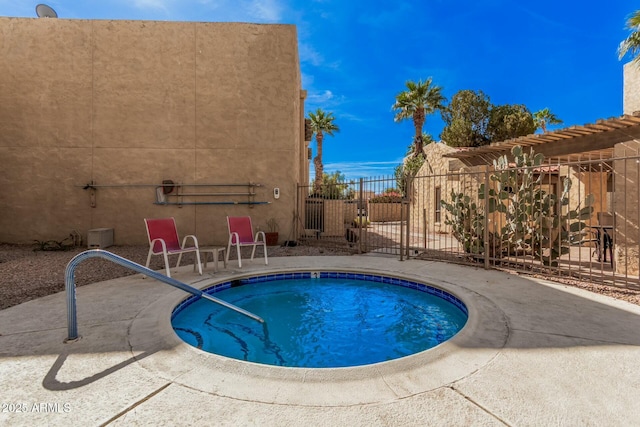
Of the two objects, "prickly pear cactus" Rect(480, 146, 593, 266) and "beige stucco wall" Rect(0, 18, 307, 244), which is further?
"beige stucco wall" Rect(0, 18, 307, 244)

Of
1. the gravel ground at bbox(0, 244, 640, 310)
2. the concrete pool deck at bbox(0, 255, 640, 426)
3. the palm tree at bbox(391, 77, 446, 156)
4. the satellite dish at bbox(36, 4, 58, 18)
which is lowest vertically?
the concrete pool deck at bbox(0, 255, 640, 426)

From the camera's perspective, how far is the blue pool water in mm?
3275

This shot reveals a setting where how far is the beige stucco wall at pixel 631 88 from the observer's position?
15.3m

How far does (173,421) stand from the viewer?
1.75 meters

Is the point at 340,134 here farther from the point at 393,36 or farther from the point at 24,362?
the point at 24,362

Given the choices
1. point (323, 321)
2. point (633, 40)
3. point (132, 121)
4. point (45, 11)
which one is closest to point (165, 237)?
point (323, 321)

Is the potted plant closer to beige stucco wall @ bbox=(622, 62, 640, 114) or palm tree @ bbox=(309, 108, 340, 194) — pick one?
beige stucco wall @ bbox=(622, 62, 640, 114)

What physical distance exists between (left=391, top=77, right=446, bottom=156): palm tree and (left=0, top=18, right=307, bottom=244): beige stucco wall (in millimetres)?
16781

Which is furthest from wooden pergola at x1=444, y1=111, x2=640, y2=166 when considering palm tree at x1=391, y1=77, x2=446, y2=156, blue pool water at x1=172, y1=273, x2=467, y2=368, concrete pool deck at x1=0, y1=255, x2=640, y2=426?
palm tree at x1=391, y1=77, x2=446, y2=156

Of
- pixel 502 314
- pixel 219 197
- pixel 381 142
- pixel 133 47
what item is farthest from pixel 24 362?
pixel 381 142

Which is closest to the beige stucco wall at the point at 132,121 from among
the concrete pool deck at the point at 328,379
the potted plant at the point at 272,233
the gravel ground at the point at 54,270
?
the potted plant at the point at 272,233

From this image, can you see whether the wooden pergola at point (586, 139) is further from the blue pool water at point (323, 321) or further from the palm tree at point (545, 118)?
the palm tree at point (545, 118)

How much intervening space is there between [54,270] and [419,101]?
76.9 ft

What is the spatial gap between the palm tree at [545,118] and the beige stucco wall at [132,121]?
1193 inches
